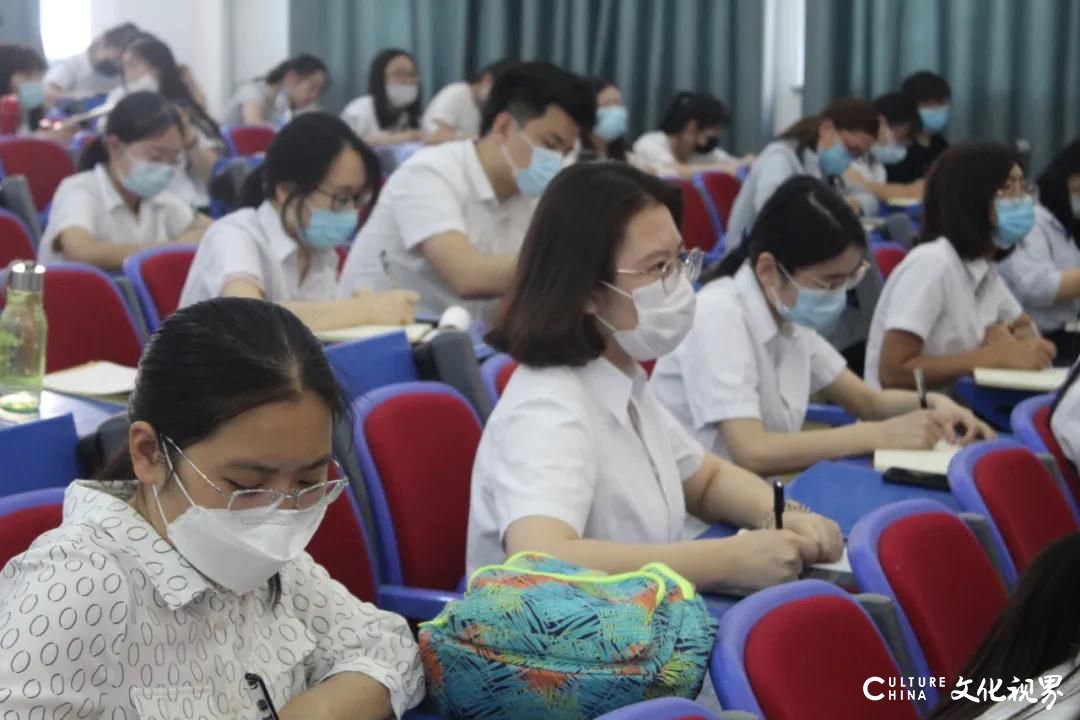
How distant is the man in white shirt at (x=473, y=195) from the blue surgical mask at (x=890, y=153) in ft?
12.9

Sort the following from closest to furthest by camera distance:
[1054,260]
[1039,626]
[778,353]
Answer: [1039,626]
[778,353]
[1054,260]

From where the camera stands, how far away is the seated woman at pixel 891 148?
719 centimetres

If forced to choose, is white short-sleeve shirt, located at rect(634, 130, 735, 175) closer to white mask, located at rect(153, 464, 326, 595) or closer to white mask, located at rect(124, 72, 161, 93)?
white mask, located at rect(124, 72, 161, 93)

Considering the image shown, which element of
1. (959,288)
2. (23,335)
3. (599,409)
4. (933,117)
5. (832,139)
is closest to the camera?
(599,409)

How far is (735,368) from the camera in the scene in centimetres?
284

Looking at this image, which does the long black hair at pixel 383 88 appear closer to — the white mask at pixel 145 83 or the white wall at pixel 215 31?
the white wall at pixel 215 31

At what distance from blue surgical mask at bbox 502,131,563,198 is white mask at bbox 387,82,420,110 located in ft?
15.9

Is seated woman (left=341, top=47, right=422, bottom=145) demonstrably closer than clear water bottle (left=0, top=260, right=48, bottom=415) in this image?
No

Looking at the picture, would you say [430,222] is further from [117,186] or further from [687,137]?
[687,137]

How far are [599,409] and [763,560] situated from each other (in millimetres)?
343

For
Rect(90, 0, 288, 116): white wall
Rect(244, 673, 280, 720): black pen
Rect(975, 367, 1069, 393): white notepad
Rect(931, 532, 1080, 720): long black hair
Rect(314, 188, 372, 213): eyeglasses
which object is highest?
Rect(90, 0, 288, 116): white wall

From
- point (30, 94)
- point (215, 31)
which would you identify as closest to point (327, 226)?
point (30, 94)

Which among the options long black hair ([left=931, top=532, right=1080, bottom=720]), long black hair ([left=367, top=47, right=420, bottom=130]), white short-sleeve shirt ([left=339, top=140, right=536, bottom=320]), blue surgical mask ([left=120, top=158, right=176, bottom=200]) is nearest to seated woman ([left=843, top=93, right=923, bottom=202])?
long black hair ([left=367, top=47, right=420, bottom=130])

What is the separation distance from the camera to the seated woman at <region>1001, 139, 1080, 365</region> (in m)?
4.80
